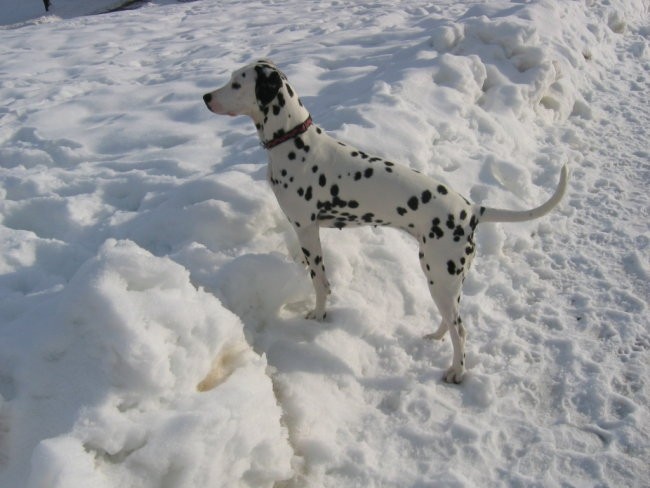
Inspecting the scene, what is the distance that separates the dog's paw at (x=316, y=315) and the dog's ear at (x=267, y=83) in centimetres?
146

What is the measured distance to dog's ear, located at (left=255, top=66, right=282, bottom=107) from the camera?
11.7 feet

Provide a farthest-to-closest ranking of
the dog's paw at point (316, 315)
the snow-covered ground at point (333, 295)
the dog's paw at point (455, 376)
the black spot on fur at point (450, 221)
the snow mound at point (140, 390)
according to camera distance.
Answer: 1. the dog's paw at point (316, 315)
2. the dog's paw at point (455, 376)
3. the black spot on fur at point (450, 221)
4. the snow-covered ground at point (333, 295)
5. the snow mound at point (140, 390)

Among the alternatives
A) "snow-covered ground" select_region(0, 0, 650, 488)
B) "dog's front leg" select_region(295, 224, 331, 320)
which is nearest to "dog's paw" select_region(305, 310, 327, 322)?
"dog's front leg" select_region(295, 224, 331, 320)

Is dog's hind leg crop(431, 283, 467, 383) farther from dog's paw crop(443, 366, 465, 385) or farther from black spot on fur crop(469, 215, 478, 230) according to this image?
black spot on fur crop(469, 215, 478, 230)

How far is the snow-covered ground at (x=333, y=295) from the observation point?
108 inches

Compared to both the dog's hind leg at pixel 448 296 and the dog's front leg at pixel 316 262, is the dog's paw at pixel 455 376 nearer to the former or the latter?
the dog's hind leg at pixel 448 296

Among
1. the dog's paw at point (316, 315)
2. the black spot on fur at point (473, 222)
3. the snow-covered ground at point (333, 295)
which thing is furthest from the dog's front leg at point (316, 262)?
the black spot on fur at point (473, 222)

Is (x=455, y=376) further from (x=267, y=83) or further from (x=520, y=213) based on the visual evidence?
(x=267, y=83)

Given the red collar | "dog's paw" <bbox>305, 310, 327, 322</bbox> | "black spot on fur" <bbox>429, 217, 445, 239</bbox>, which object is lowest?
"dog's paw" <bbox>305, 310, 327, 322</bbox>

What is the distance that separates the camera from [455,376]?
12.0ft

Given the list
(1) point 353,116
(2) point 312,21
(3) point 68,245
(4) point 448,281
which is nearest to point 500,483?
(4) point 448,281

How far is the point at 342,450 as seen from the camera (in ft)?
10.3

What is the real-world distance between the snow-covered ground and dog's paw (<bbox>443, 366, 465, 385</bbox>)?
5 cm

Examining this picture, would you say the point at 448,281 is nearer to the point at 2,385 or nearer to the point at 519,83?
the point at 2,385
